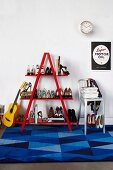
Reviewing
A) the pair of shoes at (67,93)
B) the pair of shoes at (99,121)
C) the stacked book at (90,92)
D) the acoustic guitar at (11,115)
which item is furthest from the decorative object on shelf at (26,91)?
the pair of shoes at (99,121)

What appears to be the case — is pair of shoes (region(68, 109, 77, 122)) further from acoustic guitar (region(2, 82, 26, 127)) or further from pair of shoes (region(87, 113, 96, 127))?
acoustic guitar (region(2, 82, 26, 127))

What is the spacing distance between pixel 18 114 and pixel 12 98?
310 millimetres

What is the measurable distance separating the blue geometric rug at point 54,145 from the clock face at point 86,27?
1688 millimetres

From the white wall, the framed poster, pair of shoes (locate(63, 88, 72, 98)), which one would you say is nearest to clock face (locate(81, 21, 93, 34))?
the white wall

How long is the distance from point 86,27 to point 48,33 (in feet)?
2.23

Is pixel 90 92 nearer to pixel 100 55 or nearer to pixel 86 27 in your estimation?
pixel 100 55

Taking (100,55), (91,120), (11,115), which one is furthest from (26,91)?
(100,55)

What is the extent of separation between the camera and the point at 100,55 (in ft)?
15.4

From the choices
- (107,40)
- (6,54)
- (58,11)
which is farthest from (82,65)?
(6,54)

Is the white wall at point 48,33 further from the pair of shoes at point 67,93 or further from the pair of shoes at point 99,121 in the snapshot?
the pair of shoes at point 99,121

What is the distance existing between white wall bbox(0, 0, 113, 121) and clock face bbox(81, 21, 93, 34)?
98mm

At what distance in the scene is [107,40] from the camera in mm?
4691

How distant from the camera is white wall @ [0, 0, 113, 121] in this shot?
15.2 ft

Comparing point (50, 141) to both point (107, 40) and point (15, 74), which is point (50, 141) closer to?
point (15, 74)
